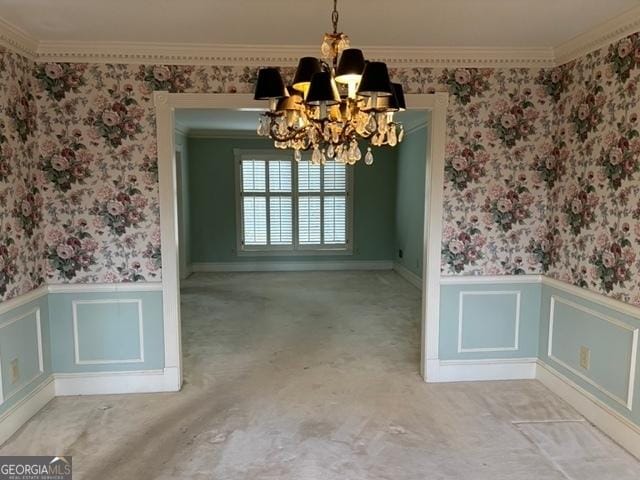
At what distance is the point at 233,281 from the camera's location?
7.67m

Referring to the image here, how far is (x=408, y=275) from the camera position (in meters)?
7.66

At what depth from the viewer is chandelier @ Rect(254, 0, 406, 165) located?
175cm

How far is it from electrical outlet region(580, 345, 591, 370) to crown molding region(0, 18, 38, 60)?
4.12 m

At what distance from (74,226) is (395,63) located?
2573 millimetres

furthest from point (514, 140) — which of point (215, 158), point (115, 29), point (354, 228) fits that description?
point (215, 158)

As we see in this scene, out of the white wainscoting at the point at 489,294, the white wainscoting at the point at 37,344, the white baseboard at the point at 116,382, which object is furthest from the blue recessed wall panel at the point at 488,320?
the white wainscoting at the point at 37,344

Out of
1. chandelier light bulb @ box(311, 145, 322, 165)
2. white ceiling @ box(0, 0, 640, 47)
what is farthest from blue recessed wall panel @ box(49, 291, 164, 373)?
chandelier light bulb @ box(311, 145, 322, 165)

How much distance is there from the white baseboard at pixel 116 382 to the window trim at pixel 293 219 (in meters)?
4.98

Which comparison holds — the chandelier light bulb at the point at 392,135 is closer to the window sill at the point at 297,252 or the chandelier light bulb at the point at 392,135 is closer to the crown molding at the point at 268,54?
the crown molding at the point at 268,54

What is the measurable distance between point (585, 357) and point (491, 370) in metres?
0.76

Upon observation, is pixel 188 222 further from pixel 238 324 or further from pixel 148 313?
pixel 148 313

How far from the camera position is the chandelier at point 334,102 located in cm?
175

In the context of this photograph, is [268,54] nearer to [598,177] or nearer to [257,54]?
[257,54]

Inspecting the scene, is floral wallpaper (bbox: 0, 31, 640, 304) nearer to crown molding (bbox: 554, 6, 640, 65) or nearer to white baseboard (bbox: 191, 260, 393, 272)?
crown molding (bbox: 554, 6, 640, 65)
